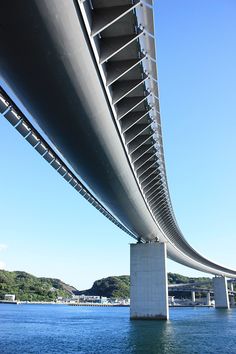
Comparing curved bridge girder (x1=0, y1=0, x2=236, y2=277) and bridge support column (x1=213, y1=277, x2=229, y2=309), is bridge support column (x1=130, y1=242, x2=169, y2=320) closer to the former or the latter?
curved bridge girder (x1=0, y1=0, x2=236, y2=277)

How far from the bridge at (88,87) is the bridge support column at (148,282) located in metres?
25.6

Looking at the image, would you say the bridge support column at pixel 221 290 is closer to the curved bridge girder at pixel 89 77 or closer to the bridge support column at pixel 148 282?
the bridge support column at pixel 148 282

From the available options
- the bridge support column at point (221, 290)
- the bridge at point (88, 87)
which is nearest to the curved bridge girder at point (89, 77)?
the bridge at point (88, 87)

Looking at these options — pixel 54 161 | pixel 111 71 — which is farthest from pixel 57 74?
pixel 54 161

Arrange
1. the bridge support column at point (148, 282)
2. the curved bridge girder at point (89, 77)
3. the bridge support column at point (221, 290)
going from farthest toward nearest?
the bridge support column at point (221, 290), the bridge support column at point (148, 282), the curved bridge girder at point (89, 77)

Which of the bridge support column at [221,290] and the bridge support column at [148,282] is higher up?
the bridge support column at [221,290]

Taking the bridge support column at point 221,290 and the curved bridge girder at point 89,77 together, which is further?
the bridge support column at point 221,290

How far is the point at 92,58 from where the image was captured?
15133 millimetres

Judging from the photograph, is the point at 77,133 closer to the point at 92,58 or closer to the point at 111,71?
the point at 111,71

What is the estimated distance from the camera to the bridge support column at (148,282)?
54.2 meters

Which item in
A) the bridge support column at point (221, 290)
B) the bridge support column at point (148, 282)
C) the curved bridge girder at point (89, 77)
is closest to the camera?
the curved bridge girder at point (89, 77)

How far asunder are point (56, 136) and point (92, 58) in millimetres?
6646

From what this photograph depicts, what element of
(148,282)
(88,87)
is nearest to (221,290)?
(148,282)

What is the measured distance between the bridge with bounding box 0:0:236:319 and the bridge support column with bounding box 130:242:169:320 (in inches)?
1009
